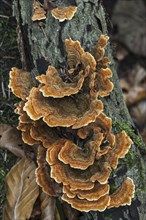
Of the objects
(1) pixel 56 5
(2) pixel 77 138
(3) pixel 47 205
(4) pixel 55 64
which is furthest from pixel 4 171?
(1) pixel 56 5

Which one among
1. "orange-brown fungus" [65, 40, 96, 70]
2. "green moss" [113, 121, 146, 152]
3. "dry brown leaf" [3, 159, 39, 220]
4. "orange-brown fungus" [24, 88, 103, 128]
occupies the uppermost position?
"orange-brown fungus" [65, 40, 96, 70]

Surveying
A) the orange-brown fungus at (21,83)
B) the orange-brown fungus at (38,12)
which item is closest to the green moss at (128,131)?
the orange-brown fungus at (21,83)

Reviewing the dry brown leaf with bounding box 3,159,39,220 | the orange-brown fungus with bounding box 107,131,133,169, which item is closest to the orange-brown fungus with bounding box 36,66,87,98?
the orange-brown fungus with bounding box 107,131,133,169

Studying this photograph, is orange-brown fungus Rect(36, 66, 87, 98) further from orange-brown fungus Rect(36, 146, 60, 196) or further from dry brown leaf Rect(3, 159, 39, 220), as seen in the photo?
dry brown leaf Rect(3, 159, 39, 220)

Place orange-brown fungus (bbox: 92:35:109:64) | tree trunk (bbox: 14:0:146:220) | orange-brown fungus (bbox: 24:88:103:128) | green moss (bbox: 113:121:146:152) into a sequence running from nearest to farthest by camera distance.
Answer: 1. orange-brown fungus (bbox: 24:88:103:128)
2. orange-brown fungus (bbox: 92:35:109:64)
3. tree trunk (bbox: 14:0:146:220)
4. green moss (bbox: 113:121:146:152)

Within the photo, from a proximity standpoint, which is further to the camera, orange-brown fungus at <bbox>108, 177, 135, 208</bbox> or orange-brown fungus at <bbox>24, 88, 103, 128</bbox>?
orange-brown fungus at <bbox>108, 177, 135, 208</bbox>

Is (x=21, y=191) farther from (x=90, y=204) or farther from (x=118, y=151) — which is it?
(x=118, y=151)

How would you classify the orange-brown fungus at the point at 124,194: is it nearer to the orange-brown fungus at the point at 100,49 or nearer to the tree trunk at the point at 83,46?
the tree trunk at the point at 83,46
